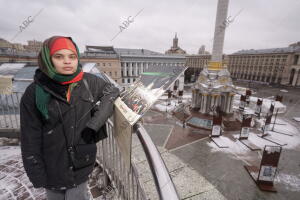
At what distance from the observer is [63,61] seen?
162 cm

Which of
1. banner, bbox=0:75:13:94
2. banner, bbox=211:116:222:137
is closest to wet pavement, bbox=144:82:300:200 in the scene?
banner, bbox=211:116:222:137

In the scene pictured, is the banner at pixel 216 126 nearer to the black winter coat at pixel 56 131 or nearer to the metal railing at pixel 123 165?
the metal railing at pixel 123 165

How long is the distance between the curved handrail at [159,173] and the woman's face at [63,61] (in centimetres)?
108

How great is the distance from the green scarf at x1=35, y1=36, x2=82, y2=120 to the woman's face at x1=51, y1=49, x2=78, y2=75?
4 cm

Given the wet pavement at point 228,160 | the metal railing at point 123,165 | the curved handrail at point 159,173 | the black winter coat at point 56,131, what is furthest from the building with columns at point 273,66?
the black winter coat at point 56,131

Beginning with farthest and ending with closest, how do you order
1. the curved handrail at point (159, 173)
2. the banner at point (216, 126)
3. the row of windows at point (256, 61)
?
the row of windows at point (256, 61), the banner at point (216, 126), the curved handrail at point (159, 173)

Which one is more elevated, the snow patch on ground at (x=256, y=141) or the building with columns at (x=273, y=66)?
the building with columns at (x=273, y=66)

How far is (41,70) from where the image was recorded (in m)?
1.62

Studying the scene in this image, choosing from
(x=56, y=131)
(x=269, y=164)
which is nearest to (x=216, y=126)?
(x=269, y=164)

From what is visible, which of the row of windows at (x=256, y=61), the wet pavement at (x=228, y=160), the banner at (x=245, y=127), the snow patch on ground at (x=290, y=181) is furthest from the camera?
the row of windows at (x=256, y=61)

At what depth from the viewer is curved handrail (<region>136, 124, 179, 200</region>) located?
1.06 meters

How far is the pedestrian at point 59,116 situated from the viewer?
155 centimetres

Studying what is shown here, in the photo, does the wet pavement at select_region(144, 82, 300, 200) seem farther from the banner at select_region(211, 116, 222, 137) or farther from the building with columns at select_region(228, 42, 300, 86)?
the building with columns at select_region(228, 42, 300, 86)

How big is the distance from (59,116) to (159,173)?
4.08 ft
